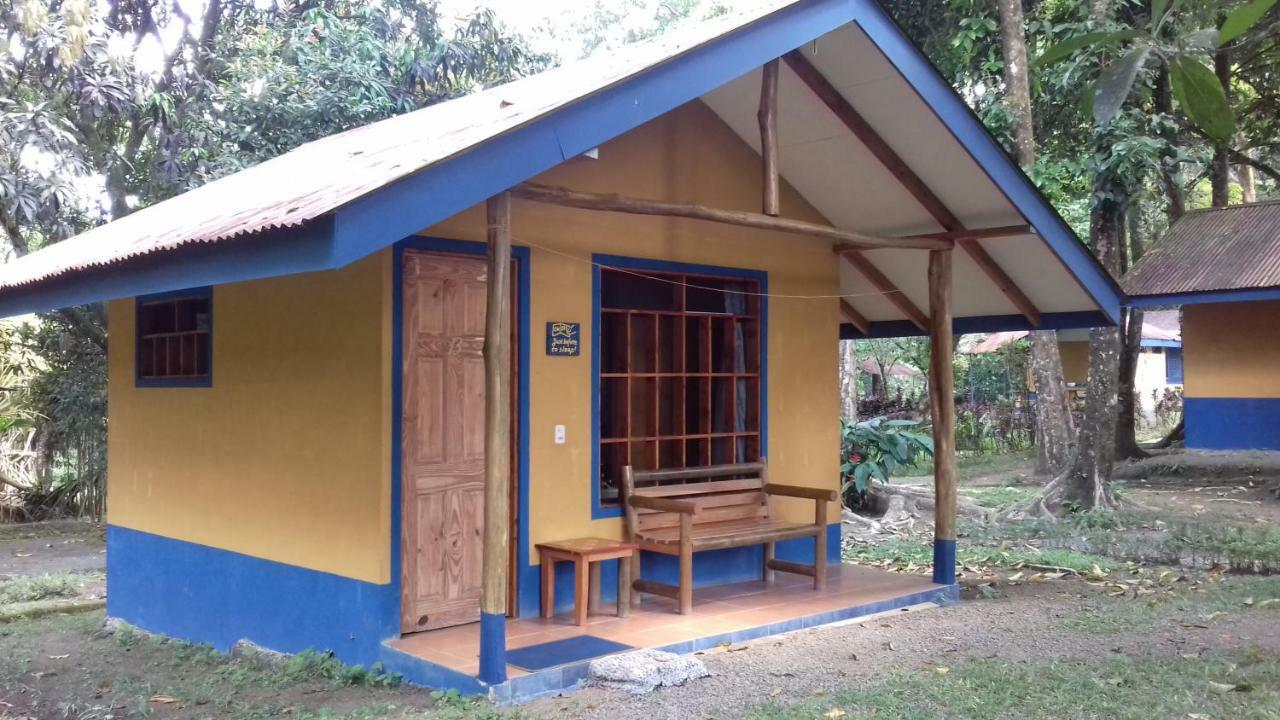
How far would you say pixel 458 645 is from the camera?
630 cm

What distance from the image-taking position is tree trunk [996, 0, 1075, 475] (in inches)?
528

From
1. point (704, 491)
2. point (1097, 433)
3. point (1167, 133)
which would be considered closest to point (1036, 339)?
point (1097, 433)

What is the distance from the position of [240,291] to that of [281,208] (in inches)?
105

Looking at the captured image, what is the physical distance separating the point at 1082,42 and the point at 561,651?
496cm

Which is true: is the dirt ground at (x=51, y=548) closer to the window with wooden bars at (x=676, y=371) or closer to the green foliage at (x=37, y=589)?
the green foliage at (x=37, y=589)

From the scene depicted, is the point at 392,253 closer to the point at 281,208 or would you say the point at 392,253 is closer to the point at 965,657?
the point at 281,208

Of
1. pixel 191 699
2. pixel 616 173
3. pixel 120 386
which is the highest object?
pixel 616 173

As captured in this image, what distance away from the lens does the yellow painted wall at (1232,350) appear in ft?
52.2

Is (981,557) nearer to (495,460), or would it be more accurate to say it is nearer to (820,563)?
(820,563)

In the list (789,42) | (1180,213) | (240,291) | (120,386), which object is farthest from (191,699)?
(1180,213)

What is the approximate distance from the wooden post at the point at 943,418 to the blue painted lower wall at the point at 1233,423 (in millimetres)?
10167

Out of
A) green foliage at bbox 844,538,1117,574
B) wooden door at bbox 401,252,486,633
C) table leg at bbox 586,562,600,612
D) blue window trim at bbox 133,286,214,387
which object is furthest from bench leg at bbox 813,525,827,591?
blue window trim at bbox 133,286,214,387

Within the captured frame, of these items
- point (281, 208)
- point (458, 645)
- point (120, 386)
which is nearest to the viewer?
point (281, 208)

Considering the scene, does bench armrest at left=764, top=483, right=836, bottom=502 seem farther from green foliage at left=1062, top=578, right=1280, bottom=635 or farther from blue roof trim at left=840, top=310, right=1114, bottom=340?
blue roof trim at left=840, top=310, right=1114, bottom=340
